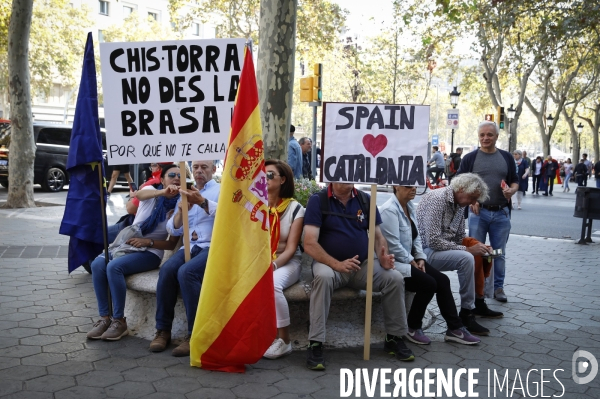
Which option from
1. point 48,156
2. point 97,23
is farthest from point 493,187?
point 97,23

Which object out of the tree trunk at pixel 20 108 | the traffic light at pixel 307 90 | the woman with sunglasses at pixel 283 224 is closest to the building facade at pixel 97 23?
the tree trunk at pixel 20 108

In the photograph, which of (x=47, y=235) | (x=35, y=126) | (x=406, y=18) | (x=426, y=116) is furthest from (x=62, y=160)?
(x=426, y=116)

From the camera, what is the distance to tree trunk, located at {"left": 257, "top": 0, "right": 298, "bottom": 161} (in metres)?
7.06

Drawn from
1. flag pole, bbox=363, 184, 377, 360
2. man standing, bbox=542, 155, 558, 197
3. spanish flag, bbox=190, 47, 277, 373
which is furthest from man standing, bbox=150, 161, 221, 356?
man standing, bbox=542, 155, 558, 197

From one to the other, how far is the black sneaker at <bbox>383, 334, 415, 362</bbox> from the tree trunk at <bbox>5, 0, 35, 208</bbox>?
1182cm

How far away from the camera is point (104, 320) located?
5.24 m

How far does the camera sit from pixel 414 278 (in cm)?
525

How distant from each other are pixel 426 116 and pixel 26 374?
11.0ft

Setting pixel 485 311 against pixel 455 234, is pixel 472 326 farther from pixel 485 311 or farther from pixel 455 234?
pixel 455 234

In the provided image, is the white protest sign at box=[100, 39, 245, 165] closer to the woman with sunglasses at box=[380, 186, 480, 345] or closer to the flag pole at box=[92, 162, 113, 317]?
the flag pole at box=[92, 162, 113, 317]

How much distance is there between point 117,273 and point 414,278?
7.82ft

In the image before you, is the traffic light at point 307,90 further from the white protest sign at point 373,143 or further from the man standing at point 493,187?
the white protest sign at point 373,143

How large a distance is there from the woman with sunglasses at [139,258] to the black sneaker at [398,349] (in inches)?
76.1

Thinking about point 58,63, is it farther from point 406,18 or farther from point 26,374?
point 26,374
